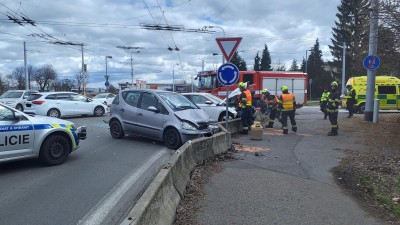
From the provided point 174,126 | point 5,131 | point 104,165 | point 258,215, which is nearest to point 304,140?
point 174,126

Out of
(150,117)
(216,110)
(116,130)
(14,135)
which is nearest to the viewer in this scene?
(14,135)

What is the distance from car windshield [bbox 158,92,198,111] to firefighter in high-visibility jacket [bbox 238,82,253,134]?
247 cm

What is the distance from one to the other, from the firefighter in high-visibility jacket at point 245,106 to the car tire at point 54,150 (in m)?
6.58

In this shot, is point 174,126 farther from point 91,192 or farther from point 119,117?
point 91,192

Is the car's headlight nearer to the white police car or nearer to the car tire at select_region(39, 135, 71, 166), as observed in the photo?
the white police car

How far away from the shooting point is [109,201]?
529 centimetres

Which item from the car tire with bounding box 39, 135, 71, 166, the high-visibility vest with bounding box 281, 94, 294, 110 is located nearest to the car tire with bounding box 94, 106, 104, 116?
the high-visibility vest with bounding box 281, 94, 294, 110

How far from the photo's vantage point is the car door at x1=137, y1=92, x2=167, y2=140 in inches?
400

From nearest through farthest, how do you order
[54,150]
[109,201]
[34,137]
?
[109,201] → [34,137] → [54,150]

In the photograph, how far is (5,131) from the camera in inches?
268

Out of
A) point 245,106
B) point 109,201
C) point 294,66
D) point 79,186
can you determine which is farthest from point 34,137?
point 294,66

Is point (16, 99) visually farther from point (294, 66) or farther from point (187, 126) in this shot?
point (294, 66)

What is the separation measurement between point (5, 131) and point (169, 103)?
455 centimetres

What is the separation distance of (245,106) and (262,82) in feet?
40.2
